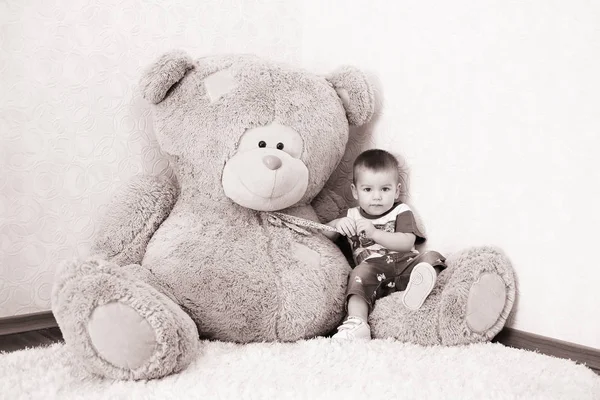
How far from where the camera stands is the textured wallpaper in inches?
55.5

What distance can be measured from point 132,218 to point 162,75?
1.09ft

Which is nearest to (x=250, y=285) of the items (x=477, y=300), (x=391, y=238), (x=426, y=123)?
(x=391, y=238)

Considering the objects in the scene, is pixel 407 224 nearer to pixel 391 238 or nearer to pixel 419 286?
pixel 391 238

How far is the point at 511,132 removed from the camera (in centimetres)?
136

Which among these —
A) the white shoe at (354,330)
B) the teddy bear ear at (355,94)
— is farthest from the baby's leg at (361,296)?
the teddy bear ear at (355,94)

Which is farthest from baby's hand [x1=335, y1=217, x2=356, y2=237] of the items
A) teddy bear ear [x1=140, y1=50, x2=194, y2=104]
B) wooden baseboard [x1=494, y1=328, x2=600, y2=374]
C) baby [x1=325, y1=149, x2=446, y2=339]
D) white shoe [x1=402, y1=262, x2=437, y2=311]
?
teddy bear ear [x1=140, y1=50, x2=194, y2=104]

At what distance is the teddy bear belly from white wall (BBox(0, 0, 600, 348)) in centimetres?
30

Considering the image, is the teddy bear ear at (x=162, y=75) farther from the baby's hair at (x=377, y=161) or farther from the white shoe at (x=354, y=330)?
the white shoe at (x=354, y=330)

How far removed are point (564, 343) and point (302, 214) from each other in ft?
2.13

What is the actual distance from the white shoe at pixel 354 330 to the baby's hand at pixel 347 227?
0.75 feet

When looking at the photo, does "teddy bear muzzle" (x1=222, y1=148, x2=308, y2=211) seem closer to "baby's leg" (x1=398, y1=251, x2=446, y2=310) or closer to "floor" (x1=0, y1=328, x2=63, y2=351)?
"baby's leg" (x1=398, y1=251, x2=446, y2=310)

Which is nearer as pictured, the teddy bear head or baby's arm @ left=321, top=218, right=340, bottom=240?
the teddy bear head

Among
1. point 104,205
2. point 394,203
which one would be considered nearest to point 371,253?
point 394,203

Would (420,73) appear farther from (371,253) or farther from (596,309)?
(596,309)
